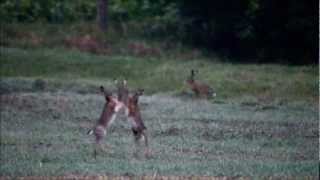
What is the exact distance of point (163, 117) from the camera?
765 inches

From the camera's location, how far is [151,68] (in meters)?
28.8

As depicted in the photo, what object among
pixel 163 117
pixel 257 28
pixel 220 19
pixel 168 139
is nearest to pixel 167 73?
pixel 257 28

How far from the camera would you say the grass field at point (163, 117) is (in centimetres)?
1239

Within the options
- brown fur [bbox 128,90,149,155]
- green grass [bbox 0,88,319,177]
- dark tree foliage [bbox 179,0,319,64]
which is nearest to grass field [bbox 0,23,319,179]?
green grass [bbox 0,88,319,177]

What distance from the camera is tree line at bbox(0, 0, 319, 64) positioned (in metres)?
31.9

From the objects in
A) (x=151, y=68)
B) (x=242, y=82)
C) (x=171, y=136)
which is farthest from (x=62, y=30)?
(x=171, y=136)

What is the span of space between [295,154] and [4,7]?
81.3 ft

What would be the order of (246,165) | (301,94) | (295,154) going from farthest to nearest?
(301,94) → (295,154) → (246,165)

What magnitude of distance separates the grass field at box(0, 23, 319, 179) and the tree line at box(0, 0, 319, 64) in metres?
2.39

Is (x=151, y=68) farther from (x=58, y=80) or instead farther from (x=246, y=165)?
(x=246, y=165)

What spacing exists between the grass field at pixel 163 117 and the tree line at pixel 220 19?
7.82 feet

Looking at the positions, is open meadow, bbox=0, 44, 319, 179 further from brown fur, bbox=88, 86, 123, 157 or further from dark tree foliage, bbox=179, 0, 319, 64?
dark tree foliage, bbox=179, 0, 319, 64

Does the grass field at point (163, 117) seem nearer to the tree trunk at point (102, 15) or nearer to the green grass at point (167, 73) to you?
the green grass at point (167, 73)

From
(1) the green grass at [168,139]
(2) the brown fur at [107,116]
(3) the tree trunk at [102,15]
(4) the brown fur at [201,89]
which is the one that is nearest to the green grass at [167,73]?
(4) the brown fur at [201,89]
